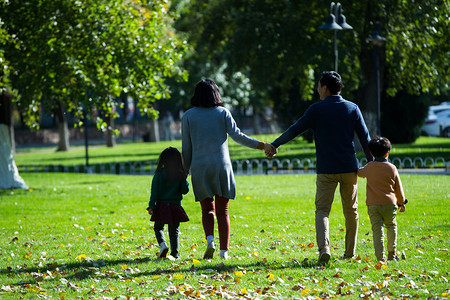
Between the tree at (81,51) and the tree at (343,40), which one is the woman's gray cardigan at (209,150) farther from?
the tree at (343,40)

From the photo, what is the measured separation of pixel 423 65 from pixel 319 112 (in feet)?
60.8

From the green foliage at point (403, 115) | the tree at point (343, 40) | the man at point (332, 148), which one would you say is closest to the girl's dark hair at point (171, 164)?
the man at point (332, 148)

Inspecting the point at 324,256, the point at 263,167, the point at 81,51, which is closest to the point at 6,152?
the point at 81,51

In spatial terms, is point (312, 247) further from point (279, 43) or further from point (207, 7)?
point (207, 7)

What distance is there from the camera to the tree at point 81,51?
1523cm

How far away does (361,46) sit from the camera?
2445cm

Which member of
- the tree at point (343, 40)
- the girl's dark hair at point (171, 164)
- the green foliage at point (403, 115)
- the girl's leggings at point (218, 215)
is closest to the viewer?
the girl's leggings at point (218, 215)

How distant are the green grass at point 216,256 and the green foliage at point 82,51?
2.61 metres

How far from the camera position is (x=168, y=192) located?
294 inches

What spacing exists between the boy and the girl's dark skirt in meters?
1.95

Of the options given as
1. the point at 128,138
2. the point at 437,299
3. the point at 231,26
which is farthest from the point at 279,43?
the point at 128,138

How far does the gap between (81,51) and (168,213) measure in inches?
358

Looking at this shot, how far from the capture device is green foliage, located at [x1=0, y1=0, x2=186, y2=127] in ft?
50.0

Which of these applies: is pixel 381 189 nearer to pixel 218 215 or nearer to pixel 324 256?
pixel 324 256
